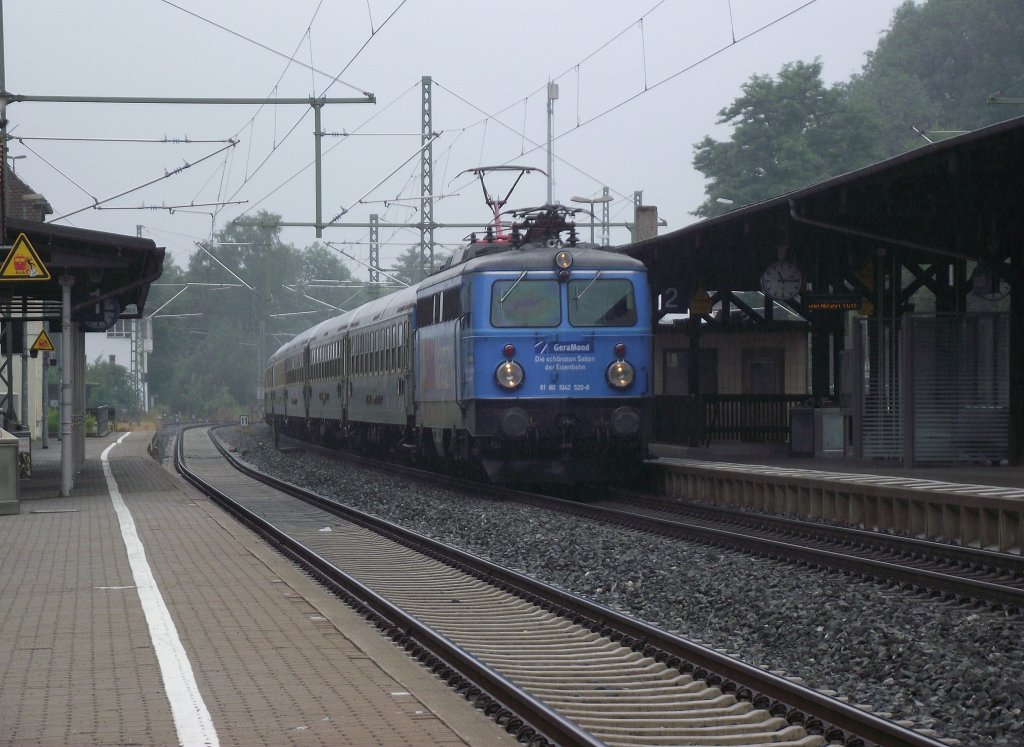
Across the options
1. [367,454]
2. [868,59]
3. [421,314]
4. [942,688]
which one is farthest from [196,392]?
[942,688]

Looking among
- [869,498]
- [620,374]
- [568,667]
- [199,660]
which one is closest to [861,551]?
[869,498]

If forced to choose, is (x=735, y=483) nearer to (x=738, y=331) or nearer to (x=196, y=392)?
(x=738, y=331)

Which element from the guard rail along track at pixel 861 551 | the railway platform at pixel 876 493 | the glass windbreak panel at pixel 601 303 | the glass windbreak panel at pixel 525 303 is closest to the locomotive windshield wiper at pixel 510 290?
the glass windbreak panel at pixel 525 303

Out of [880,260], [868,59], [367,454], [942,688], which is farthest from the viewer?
[868,59]

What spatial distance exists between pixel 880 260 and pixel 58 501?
1183 cm

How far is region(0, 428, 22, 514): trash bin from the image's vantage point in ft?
55.5

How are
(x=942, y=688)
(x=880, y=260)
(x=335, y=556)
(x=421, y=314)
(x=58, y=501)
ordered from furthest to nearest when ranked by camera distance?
(x=421, y=314) < (x=880, y=260) < (x=58, y=501) < (x=335, y=556) < (x=942, y=688)

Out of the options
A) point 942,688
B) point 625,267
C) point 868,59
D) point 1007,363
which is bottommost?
point 942,688

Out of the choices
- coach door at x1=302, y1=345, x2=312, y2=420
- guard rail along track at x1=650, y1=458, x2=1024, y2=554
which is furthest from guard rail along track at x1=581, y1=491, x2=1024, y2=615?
coach door at x1=302, y1=345, x2=312, y2=420

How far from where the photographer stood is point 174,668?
7145 millimetres

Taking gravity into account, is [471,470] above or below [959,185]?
below

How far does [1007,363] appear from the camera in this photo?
18.2m

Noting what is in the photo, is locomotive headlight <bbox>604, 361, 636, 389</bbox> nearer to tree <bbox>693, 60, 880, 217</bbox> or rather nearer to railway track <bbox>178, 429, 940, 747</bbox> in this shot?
railway track <bbox>178, 429, 940, 747</bbox>

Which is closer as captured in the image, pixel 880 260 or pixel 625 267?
pixel 625 267
